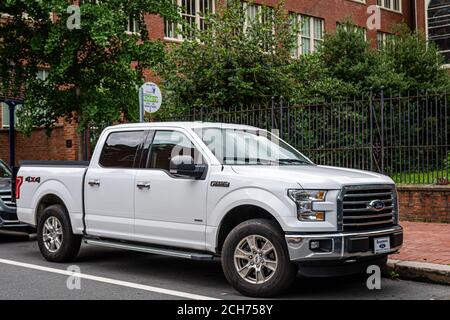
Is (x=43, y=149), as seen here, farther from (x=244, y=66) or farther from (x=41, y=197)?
(x=41, y=197)

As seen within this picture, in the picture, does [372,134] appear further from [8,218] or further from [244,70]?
[8,218]

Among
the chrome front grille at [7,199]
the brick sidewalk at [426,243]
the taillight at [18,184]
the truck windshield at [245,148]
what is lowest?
the brick sidewalk at [426,243]

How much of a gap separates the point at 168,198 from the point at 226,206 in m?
0.88

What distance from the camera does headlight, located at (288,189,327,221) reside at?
6.72 m

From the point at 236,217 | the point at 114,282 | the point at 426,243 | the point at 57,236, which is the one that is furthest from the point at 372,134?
the point at 114,282

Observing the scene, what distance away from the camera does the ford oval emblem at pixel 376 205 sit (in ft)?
23.1

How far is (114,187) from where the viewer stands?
8.41m

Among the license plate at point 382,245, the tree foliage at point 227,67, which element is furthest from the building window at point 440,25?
the license plate at point 382,245

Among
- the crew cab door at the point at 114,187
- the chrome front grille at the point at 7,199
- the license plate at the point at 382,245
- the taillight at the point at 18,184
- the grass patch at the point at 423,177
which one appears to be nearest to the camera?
the license plate at the point at 382,245

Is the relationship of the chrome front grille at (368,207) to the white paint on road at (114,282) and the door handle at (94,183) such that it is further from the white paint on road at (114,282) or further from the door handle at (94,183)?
the door handle at (94,183)

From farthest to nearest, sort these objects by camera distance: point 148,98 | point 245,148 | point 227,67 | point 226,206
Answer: point 227,67 → point 148,98 → point 245,148 → point 226,206

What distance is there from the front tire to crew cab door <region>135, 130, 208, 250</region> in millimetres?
536

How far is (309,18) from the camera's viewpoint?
33.6 meters
